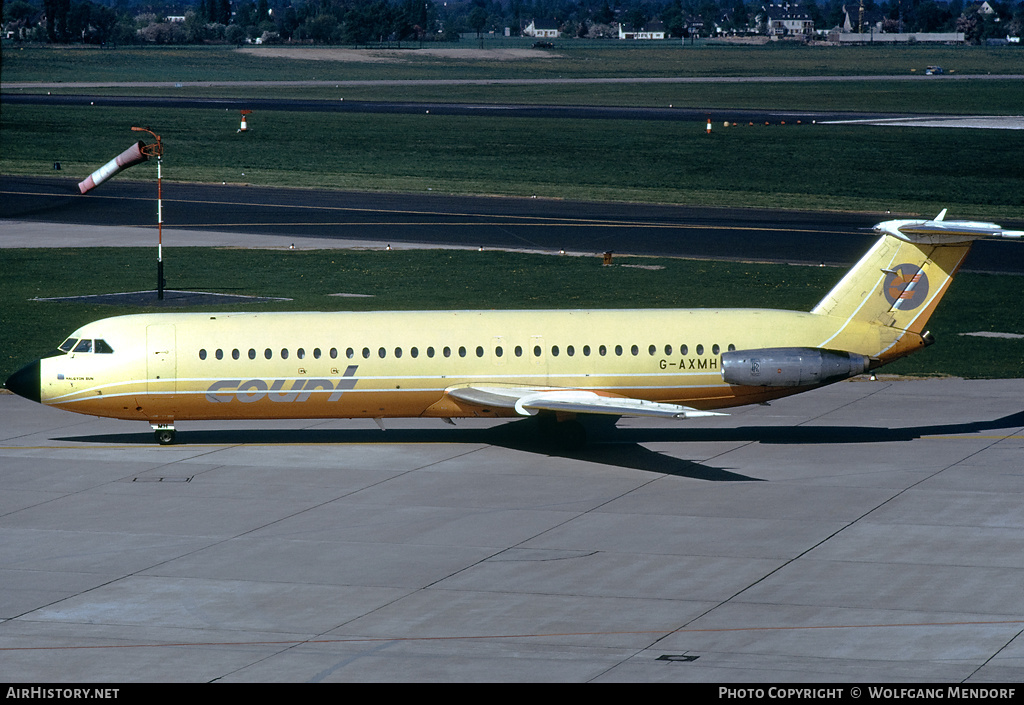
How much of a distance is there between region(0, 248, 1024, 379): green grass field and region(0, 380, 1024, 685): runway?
28.6 feet

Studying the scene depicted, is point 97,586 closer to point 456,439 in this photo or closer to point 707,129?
point 456,439

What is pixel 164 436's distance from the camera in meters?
35.7

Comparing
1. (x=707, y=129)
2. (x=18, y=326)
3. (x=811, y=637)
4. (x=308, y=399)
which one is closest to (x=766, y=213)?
(x=707, y=129)

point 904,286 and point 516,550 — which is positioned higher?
point 904,286

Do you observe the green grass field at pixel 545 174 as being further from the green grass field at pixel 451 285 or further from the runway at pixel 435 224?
the runway at pixel 435 224

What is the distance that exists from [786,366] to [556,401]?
570 cm

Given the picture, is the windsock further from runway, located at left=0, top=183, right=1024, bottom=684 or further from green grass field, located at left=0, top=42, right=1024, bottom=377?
runway, located at left=0, top=183, right=1024, bottom=684

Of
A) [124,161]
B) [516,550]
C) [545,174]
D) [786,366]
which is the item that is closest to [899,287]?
[786,366]

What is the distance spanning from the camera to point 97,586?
24.6m

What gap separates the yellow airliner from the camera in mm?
34188

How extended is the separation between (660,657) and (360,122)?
4189 inches

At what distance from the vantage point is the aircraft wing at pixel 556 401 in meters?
32.0

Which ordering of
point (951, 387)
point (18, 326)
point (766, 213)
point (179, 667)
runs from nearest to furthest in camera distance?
point (179, 667)
point (951, 387)
point (18, 326)
point (766, 213)

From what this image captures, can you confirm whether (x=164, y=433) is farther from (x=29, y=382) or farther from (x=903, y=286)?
(x=903, y=286)
